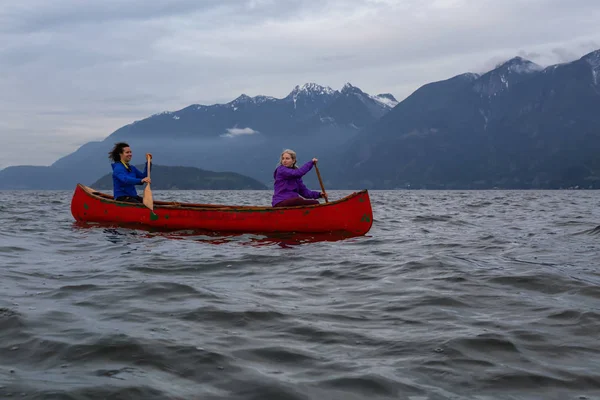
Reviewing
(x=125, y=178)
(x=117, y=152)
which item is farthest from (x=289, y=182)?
(x=117, y=152)

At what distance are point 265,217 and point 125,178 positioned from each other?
4419 millimetres

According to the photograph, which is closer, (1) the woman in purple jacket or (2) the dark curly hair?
(1) the woman in purple jacket

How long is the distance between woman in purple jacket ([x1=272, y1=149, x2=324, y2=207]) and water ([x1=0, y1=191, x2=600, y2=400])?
382cm

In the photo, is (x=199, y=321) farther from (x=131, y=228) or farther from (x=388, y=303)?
(x=131, y=228)

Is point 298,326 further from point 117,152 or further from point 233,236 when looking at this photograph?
point 117,152

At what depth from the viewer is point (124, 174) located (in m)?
15.0

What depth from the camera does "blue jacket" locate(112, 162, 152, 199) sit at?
14.9 meters

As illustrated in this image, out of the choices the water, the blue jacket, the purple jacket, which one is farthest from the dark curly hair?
the water

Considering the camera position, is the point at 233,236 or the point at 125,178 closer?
the point at 233,236

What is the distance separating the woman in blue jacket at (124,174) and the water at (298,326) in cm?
527

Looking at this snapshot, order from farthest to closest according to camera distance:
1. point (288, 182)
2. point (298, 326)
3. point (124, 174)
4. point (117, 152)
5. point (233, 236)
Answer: point (124, 174) < point (117, 152) < point (288, 182) < point (233, 236) < point (298, 326)

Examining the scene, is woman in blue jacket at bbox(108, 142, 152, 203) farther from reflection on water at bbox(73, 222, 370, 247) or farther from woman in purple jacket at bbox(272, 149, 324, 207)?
woman in purple jacket at bbox(272, 149, 324, 207)

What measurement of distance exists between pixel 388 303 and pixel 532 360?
6.73ft

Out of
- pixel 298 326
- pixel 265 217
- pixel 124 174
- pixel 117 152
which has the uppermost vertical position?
pixel 117 152
